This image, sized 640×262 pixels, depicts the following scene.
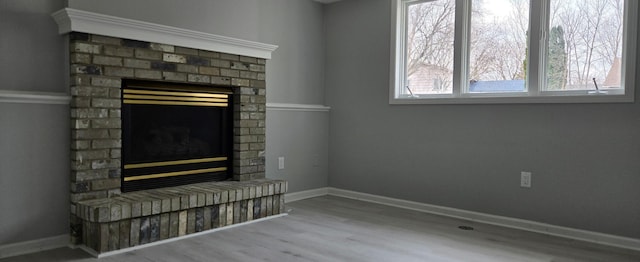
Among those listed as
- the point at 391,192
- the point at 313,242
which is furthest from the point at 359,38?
the point at 313,242

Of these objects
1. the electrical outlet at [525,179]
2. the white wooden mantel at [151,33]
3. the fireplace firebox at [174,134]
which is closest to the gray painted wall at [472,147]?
the electrical outlet at [525,179]

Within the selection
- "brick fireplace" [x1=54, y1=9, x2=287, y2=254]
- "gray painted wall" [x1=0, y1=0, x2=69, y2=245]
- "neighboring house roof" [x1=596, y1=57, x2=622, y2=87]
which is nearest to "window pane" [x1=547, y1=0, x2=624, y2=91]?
"neighboring house roof" [x1=596, y1=57, x2=622, y2=87]

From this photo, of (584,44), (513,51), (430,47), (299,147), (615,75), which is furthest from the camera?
(299,147)

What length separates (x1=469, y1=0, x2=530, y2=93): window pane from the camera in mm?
3658

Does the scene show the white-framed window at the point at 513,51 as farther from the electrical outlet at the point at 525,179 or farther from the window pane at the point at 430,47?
the electrical outlet at the point at 525,179

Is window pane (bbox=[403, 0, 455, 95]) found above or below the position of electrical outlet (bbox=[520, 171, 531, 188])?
above

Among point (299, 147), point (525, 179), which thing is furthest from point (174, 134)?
point (525, 179)

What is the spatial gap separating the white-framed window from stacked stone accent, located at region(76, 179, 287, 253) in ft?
5.35

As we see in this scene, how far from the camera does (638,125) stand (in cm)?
311

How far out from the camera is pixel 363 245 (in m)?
3.07

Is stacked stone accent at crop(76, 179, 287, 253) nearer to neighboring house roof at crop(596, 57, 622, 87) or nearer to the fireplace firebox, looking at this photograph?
the fireplace firebox

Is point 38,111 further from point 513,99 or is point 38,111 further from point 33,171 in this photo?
point 513,99

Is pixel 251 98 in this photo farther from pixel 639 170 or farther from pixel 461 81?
pixel 639 170

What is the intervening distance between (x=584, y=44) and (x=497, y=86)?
69 cm
